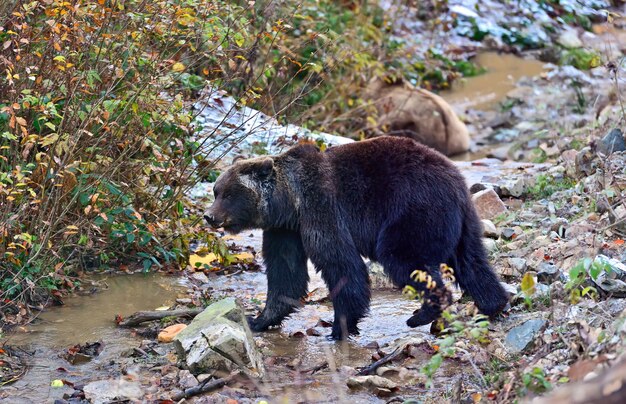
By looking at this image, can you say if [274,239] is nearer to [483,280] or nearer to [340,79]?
[483,280]

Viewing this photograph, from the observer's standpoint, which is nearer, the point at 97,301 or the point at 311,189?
the point at 311,189

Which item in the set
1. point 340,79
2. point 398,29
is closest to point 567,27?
point 398,29

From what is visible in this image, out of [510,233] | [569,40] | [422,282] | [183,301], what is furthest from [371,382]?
[569,40]

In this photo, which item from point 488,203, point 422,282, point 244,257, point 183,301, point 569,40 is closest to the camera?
point 422,282

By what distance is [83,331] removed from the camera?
7.38 m

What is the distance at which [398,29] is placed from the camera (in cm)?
1855

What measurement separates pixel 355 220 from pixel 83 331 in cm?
237

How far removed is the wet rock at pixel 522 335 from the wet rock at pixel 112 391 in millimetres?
2505

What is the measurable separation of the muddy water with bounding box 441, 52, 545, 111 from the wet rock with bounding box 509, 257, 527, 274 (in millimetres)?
9166

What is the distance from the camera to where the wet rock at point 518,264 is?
26.6ft

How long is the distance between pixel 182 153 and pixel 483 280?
3.16 metres

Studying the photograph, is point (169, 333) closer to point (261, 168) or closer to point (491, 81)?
point (261, 168)

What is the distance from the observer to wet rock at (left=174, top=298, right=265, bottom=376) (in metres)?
6.30

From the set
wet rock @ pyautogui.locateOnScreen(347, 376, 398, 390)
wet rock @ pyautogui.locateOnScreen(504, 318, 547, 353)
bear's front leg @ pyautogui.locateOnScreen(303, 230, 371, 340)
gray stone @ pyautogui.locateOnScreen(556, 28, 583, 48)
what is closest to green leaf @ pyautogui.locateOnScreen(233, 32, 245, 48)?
bear's front leg @ pyautogui.locateOnScreen(303, 230, 371, 340)
